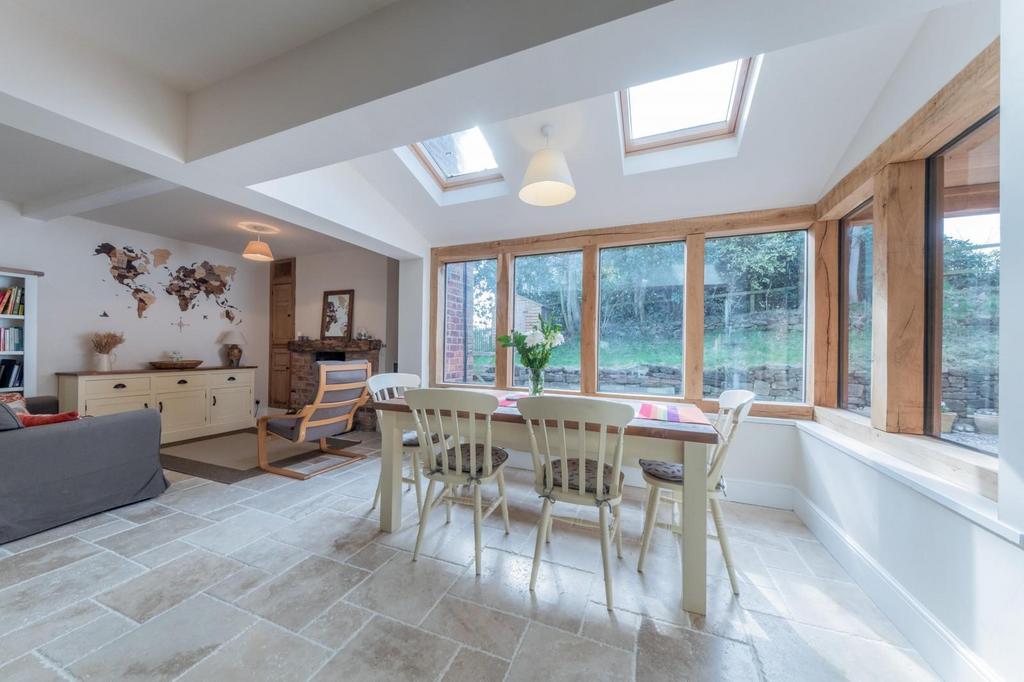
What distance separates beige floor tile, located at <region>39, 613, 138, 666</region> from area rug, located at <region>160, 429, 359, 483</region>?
67.1 inches

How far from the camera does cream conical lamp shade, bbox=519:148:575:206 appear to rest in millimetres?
2105

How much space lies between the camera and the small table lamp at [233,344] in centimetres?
532

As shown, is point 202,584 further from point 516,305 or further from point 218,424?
point 218,424

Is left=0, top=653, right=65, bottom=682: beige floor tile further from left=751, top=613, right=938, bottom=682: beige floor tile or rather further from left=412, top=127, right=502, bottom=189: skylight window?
left=412, top=127, right=502, bottom=189: skylight window

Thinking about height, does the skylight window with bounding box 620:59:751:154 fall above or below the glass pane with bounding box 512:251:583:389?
above

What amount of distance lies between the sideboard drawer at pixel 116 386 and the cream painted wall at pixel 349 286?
182 centimetres

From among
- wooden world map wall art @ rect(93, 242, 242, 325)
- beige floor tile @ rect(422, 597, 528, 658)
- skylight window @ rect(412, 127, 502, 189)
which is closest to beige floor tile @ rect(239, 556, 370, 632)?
beige floor tile @ rect(422, 597, 528, 658)

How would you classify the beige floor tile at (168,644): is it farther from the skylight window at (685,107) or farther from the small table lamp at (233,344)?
the small table lamp at (233,344)

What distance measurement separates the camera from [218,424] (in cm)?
478

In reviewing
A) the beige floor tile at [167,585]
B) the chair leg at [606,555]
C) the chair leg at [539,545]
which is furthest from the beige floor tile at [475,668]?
the beige floor tile at [167,585]

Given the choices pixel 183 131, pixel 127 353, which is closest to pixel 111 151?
pixel 183 131

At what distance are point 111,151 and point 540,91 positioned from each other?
2.17 m

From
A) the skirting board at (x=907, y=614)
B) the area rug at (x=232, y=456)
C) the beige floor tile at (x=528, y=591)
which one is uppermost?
the skirting board at (x=907, y=614)

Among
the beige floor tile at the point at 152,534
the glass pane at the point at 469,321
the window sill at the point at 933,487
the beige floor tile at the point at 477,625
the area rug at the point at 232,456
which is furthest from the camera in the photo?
the glass pane at the point at 469,321
